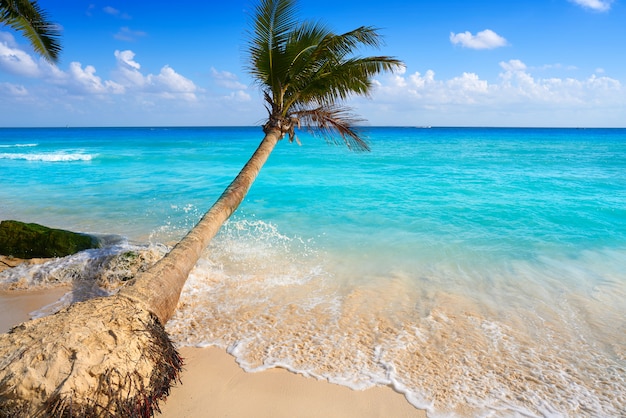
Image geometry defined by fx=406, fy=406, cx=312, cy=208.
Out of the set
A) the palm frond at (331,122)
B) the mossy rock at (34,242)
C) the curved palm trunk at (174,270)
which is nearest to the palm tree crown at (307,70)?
the palm frond at (331,122)

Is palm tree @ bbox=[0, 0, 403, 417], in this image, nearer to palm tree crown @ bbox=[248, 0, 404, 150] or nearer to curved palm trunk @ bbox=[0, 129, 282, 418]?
curved palm trunk @ bbox=[0, 129, 282, 418]

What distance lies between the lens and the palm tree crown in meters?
8.04

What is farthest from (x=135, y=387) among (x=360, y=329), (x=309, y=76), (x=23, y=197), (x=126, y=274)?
(x=23, y=197)

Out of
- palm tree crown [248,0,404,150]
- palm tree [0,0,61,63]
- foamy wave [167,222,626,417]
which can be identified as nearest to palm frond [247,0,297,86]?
palm tree crown [248,0,404,150]

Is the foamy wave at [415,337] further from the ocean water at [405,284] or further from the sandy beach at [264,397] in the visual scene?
the sandy beach at [264,397]

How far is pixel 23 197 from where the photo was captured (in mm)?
16750

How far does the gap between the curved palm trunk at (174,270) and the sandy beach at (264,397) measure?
0.80 metres

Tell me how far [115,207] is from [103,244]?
6.34 meters

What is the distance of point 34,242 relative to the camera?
323 inches

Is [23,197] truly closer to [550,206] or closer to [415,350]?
[415,350]

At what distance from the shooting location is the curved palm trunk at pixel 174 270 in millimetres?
4496

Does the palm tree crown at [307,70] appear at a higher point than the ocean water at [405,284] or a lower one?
higher

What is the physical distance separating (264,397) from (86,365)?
179cm

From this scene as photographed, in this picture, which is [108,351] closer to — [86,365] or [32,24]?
[86,365]
